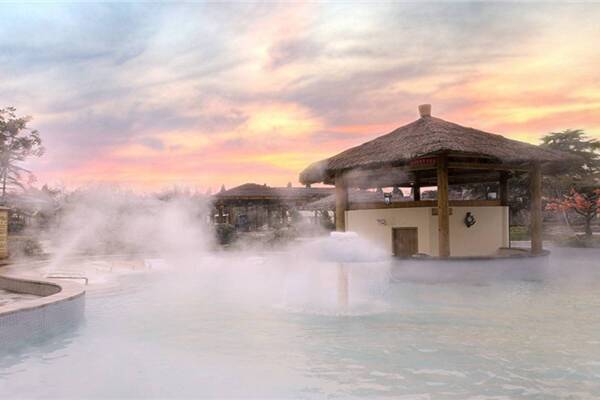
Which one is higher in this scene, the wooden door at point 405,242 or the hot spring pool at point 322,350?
the wooden door at point 405,242

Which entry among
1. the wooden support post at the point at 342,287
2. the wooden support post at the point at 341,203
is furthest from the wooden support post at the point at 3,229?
the wooden support post at the point at 342,287

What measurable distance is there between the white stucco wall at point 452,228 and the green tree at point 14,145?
68.8 ft

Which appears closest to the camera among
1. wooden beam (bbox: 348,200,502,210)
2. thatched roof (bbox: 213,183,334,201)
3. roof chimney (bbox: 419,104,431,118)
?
wooden beam (bbox: 348,200,502,210)

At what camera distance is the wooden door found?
44.0ft

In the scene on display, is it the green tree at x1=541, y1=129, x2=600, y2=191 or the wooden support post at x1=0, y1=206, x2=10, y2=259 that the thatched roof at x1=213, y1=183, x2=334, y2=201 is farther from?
the green tree at x1=541, y1=129, x2=600, y2=191

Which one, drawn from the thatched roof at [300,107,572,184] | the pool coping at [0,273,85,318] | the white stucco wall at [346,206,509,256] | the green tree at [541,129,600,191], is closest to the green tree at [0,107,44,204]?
the thatched roof at [300,107,572,184]

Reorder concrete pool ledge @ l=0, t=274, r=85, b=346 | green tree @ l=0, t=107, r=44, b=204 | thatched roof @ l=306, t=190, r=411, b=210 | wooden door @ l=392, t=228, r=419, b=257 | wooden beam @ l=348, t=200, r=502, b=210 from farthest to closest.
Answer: green tree @ l=0, t=107, r=44, b=204, thatched roof @ l=306, t=190, r=411, b=210, wooden door @ l=392, t=228, r=419, b=257, wooden beam @ l=348, t=200, r=502, b=210, concrete pool ledge @ l=0, t=274, r=85, b=346

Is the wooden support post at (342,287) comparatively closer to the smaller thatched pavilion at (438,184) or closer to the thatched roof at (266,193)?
the smaller thatched pavilion at (438,184)

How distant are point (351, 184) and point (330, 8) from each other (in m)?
5.69

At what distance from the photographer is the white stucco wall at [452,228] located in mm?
13031

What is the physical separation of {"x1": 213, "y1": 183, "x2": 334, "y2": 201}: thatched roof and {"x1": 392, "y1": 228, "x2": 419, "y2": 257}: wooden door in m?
14.5

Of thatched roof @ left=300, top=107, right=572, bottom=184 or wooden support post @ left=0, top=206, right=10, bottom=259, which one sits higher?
thatched roof @ left=300, top=107, right=572, bottom=184

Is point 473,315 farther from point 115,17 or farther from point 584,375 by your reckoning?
point 115,17

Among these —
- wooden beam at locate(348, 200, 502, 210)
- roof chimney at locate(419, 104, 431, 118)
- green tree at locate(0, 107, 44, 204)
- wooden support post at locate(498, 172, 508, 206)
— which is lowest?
wooden beam at locate(348, 200, 502, 210)
